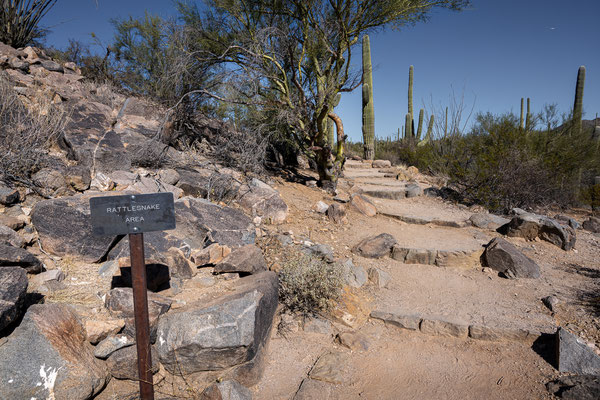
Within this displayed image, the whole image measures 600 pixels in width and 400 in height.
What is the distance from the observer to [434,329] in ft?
12.1

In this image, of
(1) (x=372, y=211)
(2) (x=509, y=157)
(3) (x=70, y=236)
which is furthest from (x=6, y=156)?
(2) (x=509, y=157)

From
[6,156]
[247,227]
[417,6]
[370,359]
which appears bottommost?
[370,359]

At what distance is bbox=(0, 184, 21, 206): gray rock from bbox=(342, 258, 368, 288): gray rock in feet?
12.4

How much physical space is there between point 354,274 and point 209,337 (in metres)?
2.38

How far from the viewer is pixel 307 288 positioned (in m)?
3.73

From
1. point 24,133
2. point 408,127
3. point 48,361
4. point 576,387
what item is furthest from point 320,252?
point 408,127

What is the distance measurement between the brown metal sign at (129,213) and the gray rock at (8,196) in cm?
219

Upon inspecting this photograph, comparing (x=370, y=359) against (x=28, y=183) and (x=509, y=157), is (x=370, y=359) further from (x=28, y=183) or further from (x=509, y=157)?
(x=509, y=157)

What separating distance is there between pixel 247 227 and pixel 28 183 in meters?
2.57

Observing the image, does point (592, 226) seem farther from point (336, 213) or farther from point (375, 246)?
point (336, 213)

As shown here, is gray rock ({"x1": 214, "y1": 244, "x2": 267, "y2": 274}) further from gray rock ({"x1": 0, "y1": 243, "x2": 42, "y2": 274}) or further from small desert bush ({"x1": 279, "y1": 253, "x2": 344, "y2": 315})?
gray rock ({"x1": 0, "y1": 243, "x2": 42, "y2": 274})

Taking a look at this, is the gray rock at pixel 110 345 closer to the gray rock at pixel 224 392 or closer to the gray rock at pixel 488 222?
the gray rock at pixel 224 392

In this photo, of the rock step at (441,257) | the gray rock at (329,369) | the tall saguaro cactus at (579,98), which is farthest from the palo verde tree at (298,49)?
the tall saguaro cactus at (579,98)

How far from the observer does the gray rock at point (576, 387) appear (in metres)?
2.55
